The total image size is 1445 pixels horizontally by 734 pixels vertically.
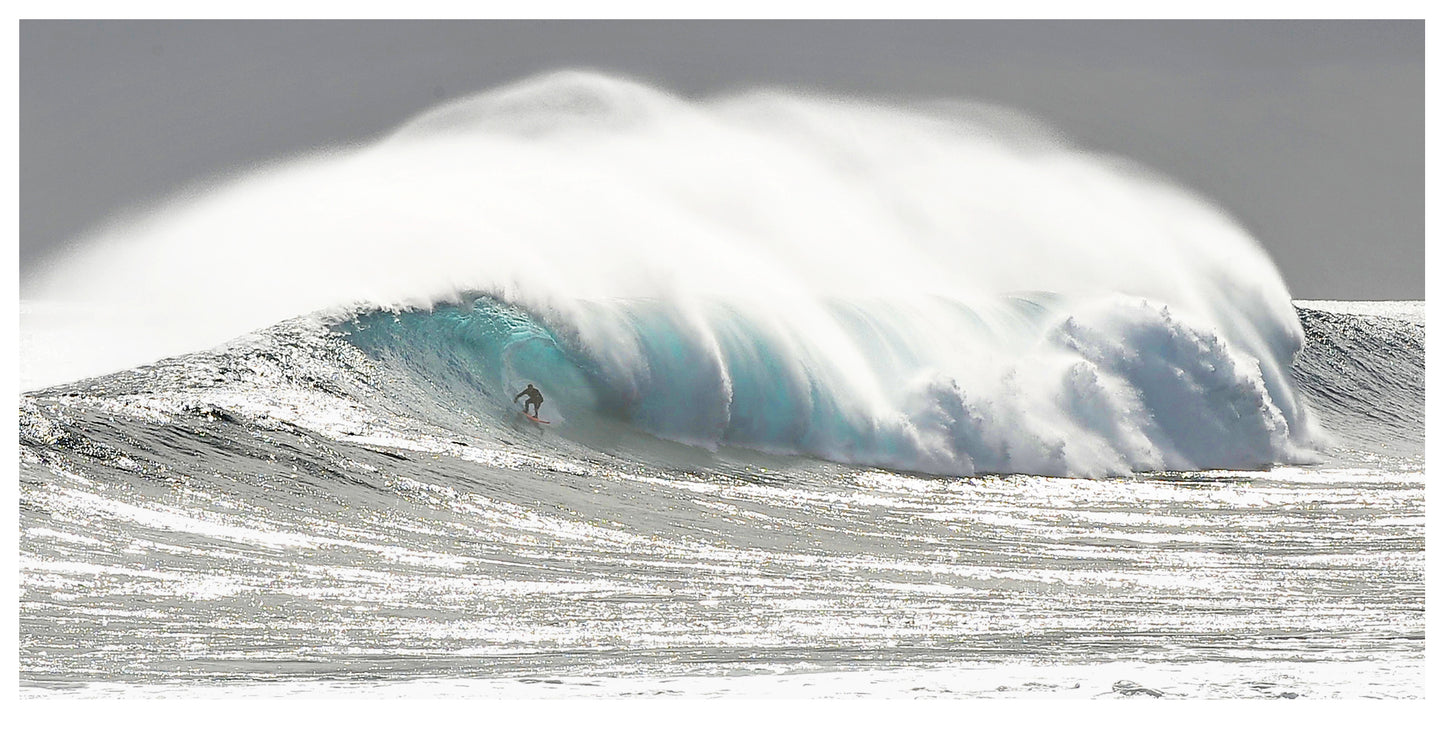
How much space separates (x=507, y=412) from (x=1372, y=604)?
7073 millimetres

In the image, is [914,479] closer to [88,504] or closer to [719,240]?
[719,240]

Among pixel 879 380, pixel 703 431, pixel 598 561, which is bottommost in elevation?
pixel 598 561

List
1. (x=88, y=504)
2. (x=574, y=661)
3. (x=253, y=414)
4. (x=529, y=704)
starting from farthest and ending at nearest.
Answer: (x=253, y=414), (x=88, y=504), (x=574, y=661), (x=529, y=704)

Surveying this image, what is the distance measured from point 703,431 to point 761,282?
251 centimetres

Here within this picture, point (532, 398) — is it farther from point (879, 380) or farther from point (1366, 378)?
point (1366, 378)

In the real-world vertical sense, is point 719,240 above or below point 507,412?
above

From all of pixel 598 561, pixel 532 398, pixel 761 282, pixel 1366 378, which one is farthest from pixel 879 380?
pixel 1366 378

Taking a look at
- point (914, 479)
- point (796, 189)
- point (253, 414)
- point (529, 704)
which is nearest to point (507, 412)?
point (253, 414)

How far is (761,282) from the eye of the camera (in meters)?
14.3

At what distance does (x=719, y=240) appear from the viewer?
14547 mm

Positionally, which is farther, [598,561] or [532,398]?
[532,398]

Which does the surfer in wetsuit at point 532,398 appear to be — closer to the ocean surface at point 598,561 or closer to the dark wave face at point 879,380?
the dark wave face at point 879,380

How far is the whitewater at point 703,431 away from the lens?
643 centimetres

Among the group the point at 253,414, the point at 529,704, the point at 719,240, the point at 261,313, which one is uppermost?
the point at 719,240
